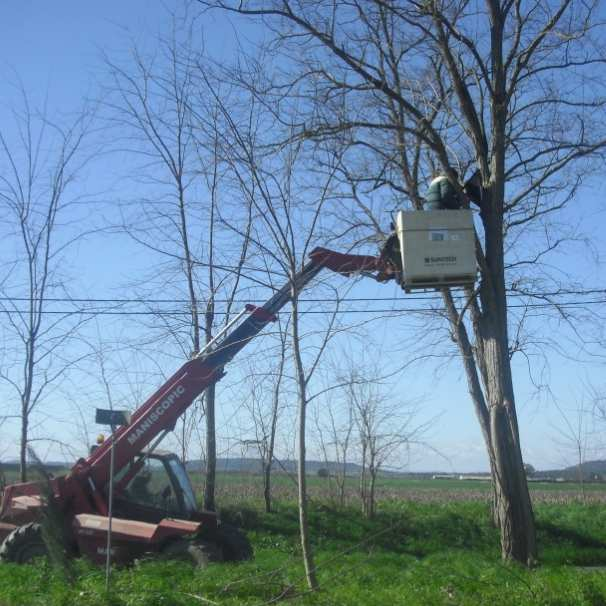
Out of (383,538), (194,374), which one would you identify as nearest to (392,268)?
(194,374)

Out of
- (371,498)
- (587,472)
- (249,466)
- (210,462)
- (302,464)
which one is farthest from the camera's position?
(587,472)

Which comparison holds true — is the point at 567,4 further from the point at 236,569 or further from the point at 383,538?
the point at 383,538

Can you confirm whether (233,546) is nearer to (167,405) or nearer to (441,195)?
(167,405)

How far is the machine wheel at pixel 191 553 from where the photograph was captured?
11875 millimetres

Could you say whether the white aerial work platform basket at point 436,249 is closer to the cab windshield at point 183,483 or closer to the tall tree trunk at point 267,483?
the cab windshield at point 183,483

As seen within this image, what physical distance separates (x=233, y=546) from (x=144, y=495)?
5.82ft

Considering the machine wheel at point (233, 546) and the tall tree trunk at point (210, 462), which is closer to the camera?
the machine wheel at point (233, 546)

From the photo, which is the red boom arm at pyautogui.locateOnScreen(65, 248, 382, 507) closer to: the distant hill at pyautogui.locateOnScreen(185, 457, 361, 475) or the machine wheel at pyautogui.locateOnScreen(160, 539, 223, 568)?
the machine wheel at pyautogui.locateOnScreen(160, 539, 223, 568)

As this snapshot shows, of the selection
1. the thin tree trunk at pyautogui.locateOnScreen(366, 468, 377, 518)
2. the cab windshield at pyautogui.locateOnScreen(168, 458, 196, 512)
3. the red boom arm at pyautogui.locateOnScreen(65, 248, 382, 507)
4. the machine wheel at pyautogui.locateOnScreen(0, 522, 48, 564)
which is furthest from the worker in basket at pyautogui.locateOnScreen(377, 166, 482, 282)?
the thin tree trunk at pyautogui.locateOnScreen(366, 468, 377, 518)

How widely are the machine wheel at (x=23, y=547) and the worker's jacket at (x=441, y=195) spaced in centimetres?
757

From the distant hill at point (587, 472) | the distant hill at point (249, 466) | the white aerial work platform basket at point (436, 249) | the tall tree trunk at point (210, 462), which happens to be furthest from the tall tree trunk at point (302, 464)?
the distant hill at point (587, 472)

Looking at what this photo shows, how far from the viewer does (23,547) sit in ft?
41.8

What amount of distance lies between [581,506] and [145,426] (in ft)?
47.1

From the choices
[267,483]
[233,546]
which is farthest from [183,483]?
[267,483]
